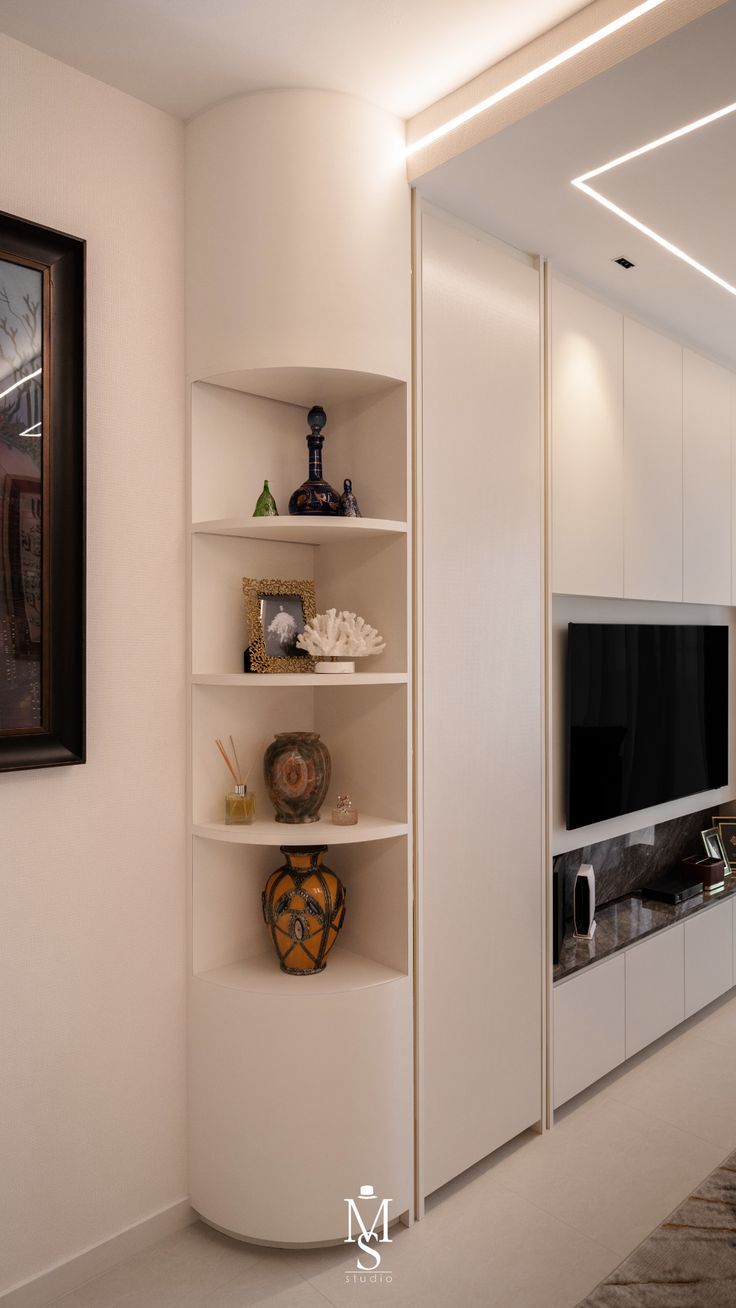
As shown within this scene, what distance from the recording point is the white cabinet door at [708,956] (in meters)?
3.24

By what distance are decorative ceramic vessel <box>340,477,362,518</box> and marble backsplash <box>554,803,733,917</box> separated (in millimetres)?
1503

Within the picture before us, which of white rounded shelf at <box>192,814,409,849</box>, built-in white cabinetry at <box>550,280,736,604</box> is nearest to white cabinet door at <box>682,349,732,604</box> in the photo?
built-in white cabinetry at <box>550,280,736,604</box>

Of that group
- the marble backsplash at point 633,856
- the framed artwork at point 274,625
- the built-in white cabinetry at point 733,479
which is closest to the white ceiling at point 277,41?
the framed artwork at point 274,625

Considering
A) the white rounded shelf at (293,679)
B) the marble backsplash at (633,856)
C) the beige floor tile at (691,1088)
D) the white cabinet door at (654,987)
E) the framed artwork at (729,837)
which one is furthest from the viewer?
the framed artwork at (729,837)

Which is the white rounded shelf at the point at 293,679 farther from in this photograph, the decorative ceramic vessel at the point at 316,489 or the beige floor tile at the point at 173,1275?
the beige floor tile at the point at 173,1275

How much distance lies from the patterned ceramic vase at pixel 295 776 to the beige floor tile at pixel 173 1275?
1.04 m

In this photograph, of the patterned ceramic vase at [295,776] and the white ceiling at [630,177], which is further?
the patterned ceramic vase at [295,776]

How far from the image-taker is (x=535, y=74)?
1831 millimetres

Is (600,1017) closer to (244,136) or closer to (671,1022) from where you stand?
(671,1022)

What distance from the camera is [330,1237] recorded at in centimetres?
200

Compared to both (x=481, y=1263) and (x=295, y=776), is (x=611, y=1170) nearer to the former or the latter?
(x=481, y=1263)

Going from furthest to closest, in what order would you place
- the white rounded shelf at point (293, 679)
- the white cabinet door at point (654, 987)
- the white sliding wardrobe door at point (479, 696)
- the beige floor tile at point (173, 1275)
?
the white cabinet door at point (654, 987), the white sliding wardrobe door at point (479, 696), the white rounded shelf at point (293, 679), the beige floor tile at point (173, 1275)

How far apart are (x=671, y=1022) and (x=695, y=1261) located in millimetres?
1147

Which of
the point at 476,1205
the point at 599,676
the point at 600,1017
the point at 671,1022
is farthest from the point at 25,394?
the point at 671,1022
